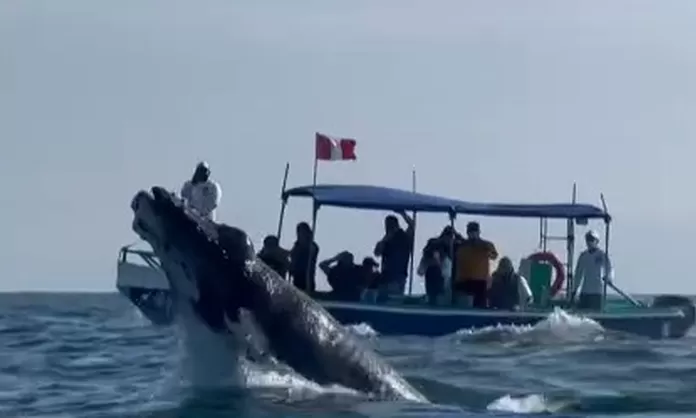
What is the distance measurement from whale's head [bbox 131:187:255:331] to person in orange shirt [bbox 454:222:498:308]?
15198 mm

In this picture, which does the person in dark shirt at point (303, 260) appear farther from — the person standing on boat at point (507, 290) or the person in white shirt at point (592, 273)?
the person in white shirt at point (592, 273)

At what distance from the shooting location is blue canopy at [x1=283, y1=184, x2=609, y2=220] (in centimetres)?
2902

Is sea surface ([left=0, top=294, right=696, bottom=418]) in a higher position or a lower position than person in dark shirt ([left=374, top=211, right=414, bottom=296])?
lower

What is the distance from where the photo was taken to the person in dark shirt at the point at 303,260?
28.0m

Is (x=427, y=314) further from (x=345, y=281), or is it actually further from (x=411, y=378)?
(x=411, y=378)

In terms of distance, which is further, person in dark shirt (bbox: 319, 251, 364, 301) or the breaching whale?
person in dark shirt (bbox: 319, 251, 364, 301)

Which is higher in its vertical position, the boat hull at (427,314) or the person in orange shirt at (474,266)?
the person in orange shirt at (474,266)

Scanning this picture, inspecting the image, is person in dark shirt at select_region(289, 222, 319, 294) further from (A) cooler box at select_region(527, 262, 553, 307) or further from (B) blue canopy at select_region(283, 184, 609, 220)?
(A) cooler box at select_region(527, 262, 553, 307)

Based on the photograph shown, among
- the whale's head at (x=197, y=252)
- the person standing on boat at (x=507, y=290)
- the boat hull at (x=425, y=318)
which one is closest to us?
the whale's head at (x=197, y=252)

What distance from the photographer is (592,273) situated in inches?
1160

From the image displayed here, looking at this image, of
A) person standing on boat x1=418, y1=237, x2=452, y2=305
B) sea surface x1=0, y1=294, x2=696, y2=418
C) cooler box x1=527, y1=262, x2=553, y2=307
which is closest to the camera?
sea surface x1=0, y1=294, x2=696, y2=418

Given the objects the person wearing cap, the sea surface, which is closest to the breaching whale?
the sea surface

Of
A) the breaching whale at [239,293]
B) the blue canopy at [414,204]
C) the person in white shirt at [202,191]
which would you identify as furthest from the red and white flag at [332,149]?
the breaching whale at [239,293]

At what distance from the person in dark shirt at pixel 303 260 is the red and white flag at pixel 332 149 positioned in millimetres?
A: 1850
